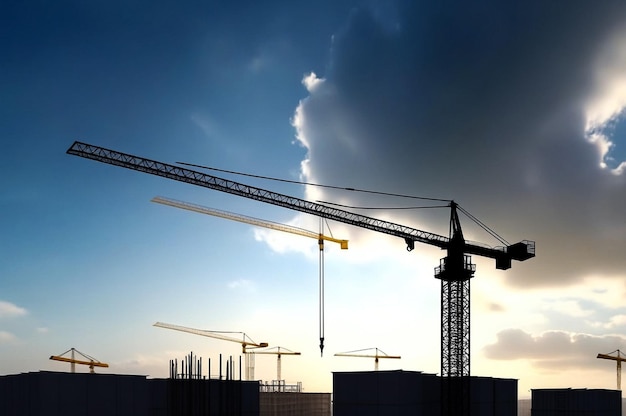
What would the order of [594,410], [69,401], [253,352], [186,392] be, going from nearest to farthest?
[69,401]
[186,392]
[594,410]
[253,352]

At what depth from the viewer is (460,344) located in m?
79.5

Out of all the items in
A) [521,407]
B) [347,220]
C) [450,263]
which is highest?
[347,220]

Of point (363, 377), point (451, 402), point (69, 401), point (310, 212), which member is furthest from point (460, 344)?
point (69, 401)

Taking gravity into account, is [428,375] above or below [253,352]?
above

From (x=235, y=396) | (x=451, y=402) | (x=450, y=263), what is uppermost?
(x=450, y=263)

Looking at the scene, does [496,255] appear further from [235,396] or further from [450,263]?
[235,396]

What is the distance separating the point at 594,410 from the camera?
228ft

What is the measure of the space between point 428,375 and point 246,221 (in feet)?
209

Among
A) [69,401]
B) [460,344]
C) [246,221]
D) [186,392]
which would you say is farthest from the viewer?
[246,221]

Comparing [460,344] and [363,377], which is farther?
[460,344]

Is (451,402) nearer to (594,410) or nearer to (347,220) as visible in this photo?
(594,410)

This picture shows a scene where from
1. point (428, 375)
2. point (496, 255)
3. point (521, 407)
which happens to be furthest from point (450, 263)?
point (521, 407)

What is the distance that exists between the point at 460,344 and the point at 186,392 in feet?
139

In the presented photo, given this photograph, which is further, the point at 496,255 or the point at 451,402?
the point at 496,255
